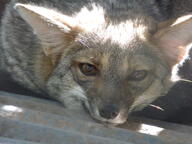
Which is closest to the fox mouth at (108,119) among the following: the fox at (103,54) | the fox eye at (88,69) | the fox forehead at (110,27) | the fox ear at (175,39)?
the fox at (103,54)

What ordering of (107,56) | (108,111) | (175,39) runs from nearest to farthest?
(108,111), (107,56), (175,39)

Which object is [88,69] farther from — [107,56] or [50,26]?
[50,26]

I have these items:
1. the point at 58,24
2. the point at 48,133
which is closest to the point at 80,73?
the point at 58,24

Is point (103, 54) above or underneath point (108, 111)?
above

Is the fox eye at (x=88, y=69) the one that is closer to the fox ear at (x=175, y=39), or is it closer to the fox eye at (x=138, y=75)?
the fox eye at (x=138, y=75)

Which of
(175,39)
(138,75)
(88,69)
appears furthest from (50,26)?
(175,39)

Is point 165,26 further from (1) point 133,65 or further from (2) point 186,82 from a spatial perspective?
(2) point 186,82

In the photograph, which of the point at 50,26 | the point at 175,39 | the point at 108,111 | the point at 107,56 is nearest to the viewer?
the point at 108,111
